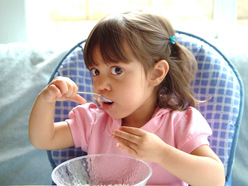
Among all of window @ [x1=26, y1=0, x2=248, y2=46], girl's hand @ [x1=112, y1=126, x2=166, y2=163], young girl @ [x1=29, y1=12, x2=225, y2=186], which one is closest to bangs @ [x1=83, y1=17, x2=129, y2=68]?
young girl @ [x1=29, y1=12, x2=225, y2=186]

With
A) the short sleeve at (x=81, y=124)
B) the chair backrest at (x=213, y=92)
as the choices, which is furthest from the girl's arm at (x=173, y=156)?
the short sleeve at (x=81, y=124)

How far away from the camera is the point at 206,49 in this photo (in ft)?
3.47

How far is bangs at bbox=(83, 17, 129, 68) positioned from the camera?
33.0 inches

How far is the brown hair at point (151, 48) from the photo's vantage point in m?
0.85

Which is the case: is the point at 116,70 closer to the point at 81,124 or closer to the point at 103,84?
the point at 103,84

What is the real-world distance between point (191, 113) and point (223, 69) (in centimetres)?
20

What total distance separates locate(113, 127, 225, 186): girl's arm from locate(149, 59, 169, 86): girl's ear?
232 mm

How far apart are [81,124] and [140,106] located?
0.20 metres

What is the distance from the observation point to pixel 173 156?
2.54 feet

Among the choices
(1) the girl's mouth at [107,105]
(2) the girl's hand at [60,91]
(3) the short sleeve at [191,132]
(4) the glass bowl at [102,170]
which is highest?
(2) the girl's hand at [60,91]

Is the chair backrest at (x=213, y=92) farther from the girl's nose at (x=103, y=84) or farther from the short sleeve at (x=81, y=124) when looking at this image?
the girl's nose at (x=103, y=84)

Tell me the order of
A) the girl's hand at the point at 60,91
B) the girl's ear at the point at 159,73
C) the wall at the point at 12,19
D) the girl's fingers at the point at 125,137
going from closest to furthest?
the girl's fingers at the point at 125,137 < the girl's hand at the point at 60,91 < the girl's ear at the point at 159,73 < the wall at the point at 12,19

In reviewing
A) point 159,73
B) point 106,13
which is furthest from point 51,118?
point 106,13

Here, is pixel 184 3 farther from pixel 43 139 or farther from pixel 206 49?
pixel 43 139
